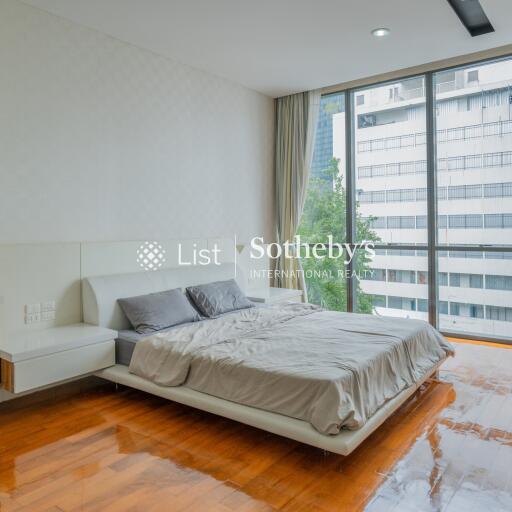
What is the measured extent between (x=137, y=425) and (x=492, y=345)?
3.58m

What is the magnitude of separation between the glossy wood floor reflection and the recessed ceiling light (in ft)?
9.75

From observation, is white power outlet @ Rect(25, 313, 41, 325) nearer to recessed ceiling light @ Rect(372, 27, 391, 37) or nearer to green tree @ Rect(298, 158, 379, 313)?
green tree @ Rect(298, 158, 379, 313)

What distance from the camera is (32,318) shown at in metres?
3.31

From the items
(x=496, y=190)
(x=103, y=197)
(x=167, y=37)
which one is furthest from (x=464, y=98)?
(x=103, y=197)

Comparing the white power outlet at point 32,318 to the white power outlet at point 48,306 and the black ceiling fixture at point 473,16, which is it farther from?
the black ceiling fixture at point 473,16

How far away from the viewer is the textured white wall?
10.7 feet

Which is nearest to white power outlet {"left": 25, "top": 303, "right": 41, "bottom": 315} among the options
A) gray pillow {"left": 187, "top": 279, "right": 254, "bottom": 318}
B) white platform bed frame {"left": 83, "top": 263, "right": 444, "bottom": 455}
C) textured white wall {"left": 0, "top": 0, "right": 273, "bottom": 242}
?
white platform bed frame {"left": 83, "top": 263, "right": 444, "bottom": 455}

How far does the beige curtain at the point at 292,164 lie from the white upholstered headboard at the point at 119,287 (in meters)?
1.65

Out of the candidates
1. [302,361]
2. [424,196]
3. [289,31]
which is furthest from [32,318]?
[424,196]

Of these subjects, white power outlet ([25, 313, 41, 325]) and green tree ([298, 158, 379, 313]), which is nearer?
white power outlet ([25, 313, 41, 325])

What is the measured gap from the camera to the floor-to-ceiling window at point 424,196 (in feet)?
15.1

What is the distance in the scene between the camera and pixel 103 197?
12.5 ft

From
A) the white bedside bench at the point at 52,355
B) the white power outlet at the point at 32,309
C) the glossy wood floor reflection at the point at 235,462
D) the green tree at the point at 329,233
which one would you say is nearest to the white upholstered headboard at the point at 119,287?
the white bedside bench at the point at 52,355

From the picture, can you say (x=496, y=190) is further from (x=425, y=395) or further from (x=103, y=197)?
(x=103, y=197)
